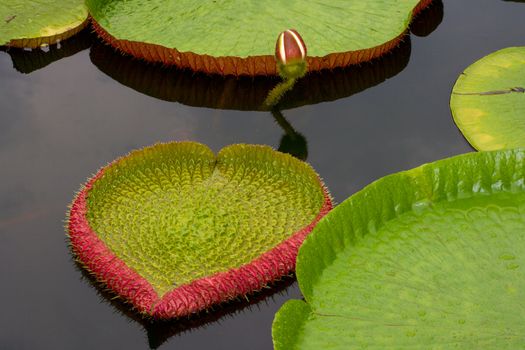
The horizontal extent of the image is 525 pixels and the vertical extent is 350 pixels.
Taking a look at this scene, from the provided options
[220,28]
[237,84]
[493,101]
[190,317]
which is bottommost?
[190,317]

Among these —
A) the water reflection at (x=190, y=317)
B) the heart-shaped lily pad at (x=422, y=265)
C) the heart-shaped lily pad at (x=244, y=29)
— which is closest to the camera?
the heart-shaped lily pad at (x=422, y=265)

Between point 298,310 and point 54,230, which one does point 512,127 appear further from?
point 54,230

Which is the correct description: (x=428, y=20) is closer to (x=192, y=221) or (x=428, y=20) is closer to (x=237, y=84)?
(x=237, y=84)

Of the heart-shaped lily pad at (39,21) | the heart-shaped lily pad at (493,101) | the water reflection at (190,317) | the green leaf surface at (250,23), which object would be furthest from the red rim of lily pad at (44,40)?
the heart-shaped lily pad at (493,101)

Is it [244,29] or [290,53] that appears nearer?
[290,53]

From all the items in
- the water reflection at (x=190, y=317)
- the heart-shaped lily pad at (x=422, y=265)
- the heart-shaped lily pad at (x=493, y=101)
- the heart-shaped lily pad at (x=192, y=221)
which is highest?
the heart-shaped lily pad at (x=493, y=101)

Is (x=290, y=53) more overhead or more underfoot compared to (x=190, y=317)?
more overhead

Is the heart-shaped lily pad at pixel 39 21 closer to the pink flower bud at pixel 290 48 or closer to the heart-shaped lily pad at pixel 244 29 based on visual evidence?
the heart-shaped lily pad at pixel 244 29

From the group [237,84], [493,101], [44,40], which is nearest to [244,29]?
[237,84]
